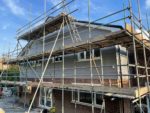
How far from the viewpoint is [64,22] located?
12750mm

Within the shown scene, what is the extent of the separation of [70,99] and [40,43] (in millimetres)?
7863

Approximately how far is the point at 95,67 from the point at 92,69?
0.59 meters

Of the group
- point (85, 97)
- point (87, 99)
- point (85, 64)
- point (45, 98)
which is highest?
point (85, 64)

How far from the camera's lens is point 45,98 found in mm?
15609

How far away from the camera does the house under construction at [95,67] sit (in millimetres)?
8172

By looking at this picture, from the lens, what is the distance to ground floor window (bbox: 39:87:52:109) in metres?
15.1

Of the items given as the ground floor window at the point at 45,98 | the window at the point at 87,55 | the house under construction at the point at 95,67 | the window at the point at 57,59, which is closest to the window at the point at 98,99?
the house under construction at the point at 95,67

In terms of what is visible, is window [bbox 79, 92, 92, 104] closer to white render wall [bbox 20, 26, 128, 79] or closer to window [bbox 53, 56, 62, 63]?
white render wall [bbox 20, 26, 128, 79]

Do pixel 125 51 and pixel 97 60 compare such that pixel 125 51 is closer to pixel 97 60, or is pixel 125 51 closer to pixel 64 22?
pixel 97 60

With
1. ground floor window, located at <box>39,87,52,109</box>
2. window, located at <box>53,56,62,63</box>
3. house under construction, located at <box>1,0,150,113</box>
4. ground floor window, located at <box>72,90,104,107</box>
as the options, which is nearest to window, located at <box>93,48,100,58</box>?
house under construction, located at <box>1,0,150,113</box>

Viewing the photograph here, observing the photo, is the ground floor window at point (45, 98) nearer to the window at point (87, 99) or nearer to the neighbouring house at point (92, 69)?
the neighbouring house at point (92, 69)

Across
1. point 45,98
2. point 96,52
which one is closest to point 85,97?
point 96,52

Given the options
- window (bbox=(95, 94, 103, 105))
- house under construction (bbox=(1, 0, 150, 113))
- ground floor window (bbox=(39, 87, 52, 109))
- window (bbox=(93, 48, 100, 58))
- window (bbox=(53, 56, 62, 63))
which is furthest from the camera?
ground floor window (bbox=(39, 87, 52, 109))

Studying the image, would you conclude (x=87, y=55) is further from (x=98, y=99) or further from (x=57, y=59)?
(x=57, y=59)
